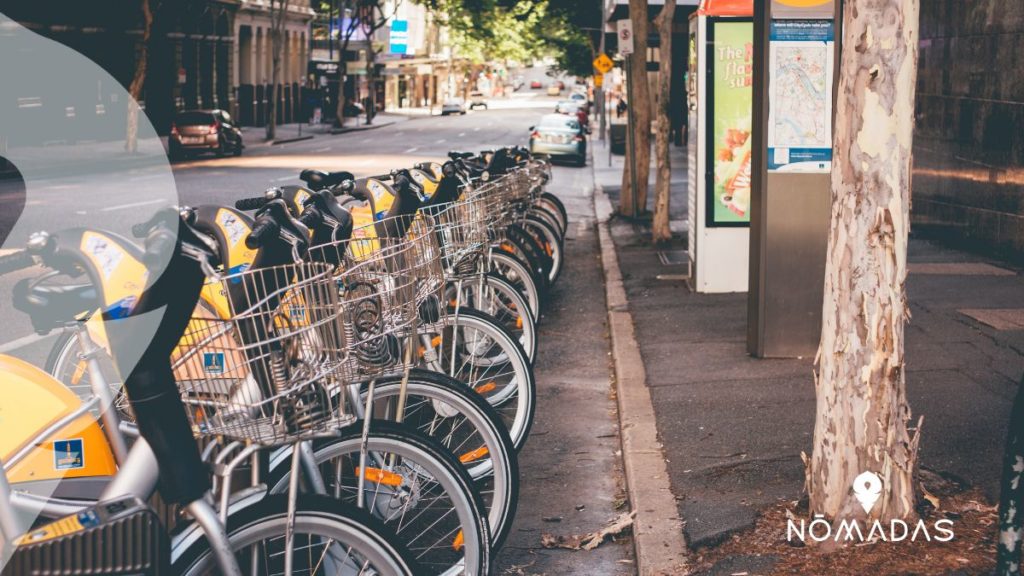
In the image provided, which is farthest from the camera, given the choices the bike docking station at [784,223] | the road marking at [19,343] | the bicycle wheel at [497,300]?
the road marking at [19,343]

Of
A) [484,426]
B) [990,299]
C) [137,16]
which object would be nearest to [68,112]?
[137,16]

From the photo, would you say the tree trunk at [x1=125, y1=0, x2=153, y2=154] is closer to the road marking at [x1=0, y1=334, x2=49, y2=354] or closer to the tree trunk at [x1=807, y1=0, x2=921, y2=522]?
the road marking at [x1=0, y1=334, x2=49, y2=354]

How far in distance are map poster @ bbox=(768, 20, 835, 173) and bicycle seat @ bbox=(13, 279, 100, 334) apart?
507 cm

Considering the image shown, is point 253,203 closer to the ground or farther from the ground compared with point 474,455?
farther from the ground

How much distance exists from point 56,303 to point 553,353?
17.4 feet

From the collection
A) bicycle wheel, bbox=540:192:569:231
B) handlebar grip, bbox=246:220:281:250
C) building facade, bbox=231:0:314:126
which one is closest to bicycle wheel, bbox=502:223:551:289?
bicycle wheel, bbox=540:192:569:231

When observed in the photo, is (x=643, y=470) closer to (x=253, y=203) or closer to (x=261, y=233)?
(x=253, y=203)

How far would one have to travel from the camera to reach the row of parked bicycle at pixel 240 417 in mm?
2900

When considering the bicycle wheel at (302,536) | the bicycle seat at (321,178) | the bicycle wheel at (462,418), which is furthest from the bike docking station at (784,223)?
the bicycle wheel at (302,536)

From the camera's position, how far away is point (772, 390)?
7.11m

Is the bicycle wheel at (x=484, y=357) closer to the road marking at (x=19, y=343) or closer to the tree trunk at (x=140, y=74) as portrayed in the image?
the road marking at (x=19, y=343)

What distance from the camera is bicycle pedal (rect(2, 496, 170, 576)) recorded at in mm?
2619

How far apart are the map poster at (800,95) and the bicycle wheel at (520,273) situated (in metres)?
1.77

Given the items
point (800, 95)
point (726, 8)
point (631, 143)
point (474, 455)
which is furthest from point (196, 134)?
point (474, 455)
